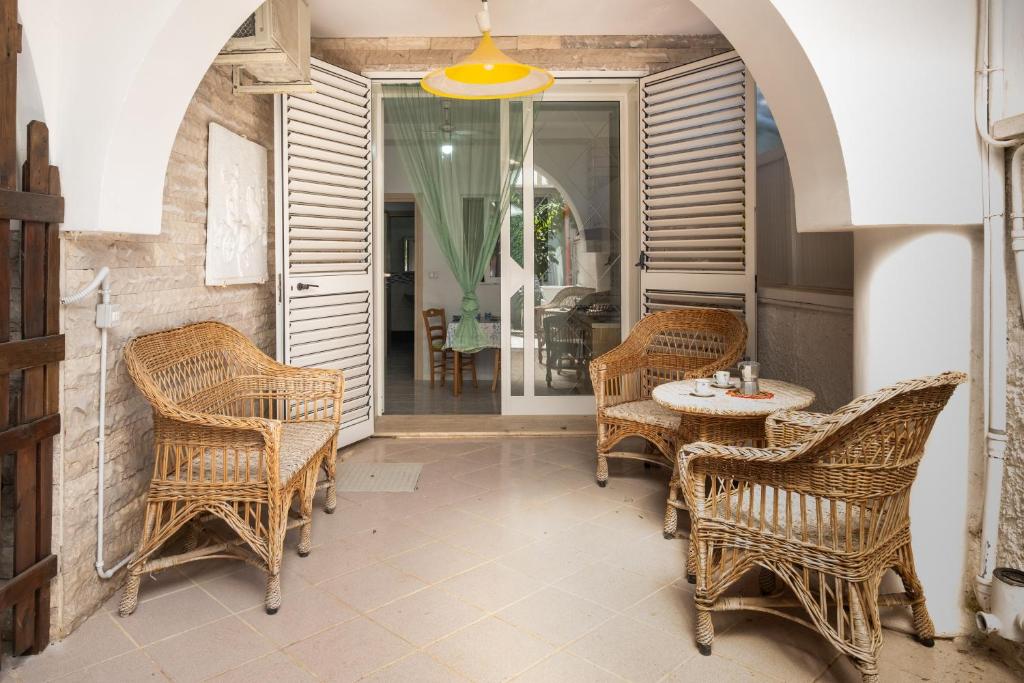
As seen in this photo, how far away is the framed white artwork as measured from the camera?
3223 millimetres

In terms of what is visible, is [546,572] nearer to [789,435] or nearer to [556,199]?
[789,435]

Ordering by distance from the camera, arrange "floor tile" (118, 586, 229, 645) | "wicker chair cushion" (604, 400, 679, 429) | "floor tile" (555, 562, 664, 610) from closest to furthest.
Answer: "floor tile" (118, 586, 229, 645) < "floor tile" (555, 562, 664, 610) < "wicker chair cushion" (604, 400, 679, 429)

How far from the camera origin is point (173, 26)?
84.5 inches

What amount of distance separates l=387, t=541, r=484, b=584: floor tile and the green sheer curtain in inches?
101

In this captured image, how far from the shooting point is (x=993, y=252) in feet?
6.68

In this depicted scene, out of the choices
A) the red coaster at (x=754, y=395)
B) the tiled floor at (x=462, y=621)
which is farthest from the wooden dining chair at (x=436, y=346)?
the red coaster at (x=754, y=395)

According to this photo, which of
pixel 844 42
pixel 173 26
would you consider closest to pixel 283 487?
pixel 173 26

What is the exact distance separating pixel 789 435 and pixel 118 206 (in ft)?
7.43

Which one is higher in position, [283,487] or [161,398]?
[161,398]

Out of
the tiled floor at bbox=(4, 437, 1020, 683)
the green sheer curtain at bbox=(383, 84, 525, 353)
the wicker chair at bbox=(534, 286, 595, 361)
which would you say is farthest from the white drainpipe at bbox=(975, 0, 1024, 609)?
the wicker chair at bbox=(534, 286, 595, 361)

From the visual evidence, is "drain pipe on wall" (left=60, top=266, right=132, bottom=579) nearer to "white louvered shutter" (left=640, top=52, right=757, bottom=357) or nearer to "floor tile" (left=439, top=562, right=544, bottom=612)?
"floor tile" (left=439, top=562, right=544, bottom=612)

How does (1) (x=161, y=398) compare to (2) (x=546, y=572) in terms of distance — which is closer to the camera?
(1) (x=161, y=398)

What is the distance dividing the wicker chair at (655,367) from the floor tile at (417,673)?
1.73 metres

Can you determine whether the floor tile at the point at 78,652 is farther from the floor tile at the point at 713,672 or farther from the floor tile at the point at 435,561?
the floor tile at the point at 713,672
